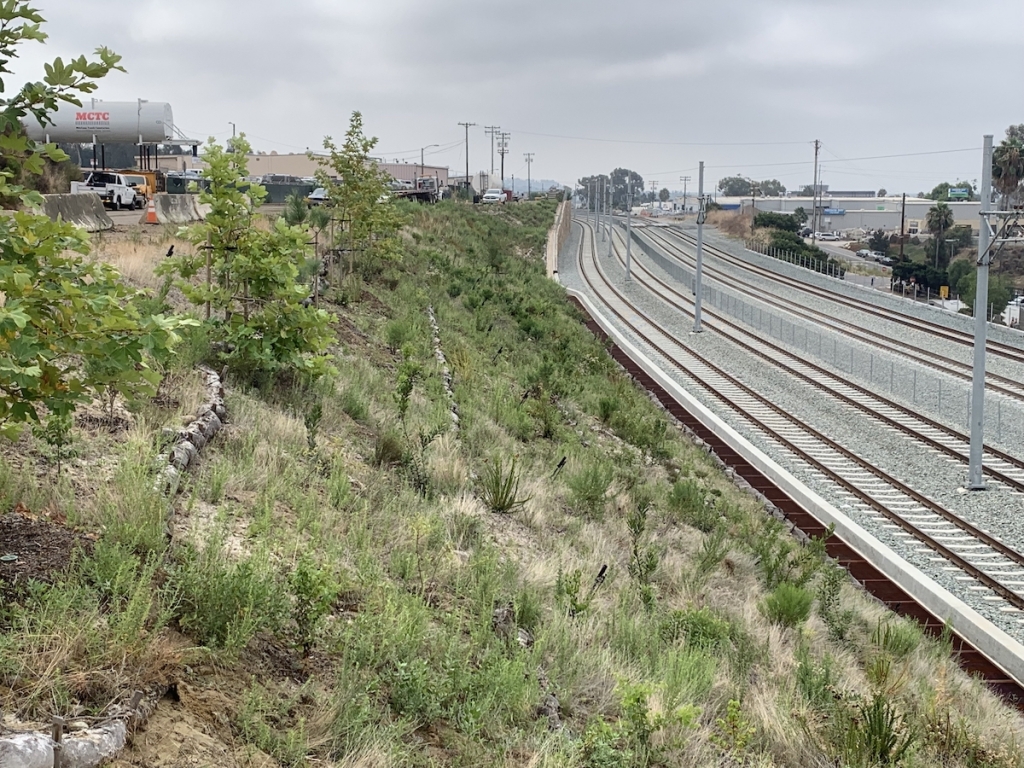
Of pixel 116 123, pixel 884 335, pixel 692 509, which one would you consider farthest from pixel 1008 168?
pixel 692 509

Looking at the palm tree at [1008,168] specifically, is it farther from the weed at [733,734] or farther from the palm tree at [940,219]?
the weed at [733,734]

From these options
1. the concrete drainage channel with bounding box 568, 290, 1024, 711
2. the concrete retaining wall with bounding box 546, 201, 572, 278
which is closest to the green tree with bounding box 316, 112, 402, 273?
the concrete drainage channel with bounding box 568, 290, 1024, 711

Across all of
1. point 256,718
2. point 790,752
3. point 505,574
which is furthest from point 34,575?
point 790,752

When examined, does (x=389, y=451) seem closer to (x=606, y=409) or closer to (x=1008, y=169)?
(x=606, y=409)

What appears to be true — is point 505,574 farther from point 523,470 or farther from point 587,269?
point 587,269

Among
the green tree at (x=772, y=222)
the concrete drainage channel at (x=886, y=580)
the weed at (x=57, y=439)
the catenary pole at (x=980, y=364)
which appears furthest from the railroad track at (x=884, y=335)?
the green tree at (x=772, y=222)

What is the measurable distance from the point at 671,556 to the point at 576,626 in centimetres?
401

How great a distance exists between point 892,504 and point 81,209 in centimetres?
2054

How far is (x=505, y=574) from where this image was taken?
25.9 feet

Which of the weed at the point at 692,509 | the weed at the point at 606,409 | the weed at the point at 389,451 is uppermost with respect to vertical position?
the weed at the point at 389,451

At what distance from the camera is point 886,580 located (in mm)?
13648

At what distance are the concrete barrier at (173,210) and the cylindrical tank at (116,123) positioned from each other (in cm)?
2754

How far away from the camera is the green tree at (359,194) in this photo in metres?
22.3

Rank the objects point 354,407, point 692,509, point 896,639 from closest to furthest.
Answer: point 896,639, point 354,407, point 692,509
